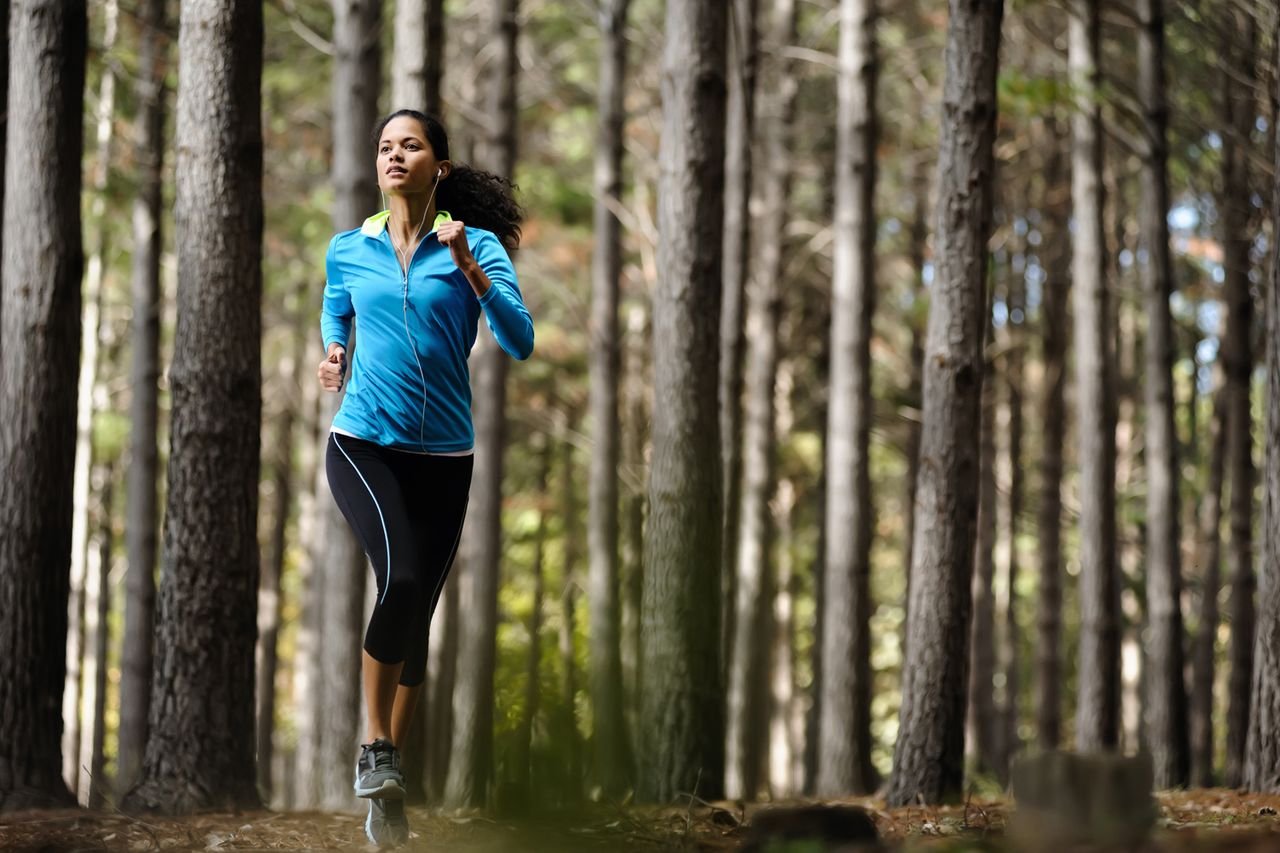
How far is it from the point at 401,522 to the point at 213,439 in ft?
6.23

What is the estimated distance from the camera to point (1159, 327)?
12.5 m

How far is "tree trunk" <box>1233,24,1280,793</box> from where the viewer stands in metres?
7.22

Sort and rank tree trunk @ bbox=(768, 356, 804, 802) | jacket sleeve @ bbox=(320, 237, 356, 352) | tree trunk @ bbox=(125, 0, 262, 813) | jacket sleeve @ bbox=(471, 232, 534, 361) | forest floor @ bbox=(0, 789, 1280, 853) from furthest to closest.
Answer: tree trunk @ bbox=(768, 356, 804, 802) < tree trunk @ bbox=(125, 0, 262, 813) < jacket sleeve @ bbox=(320, 237, 356, 352) < jacket sleeve @ bbox=(471, 232, 534, 361) < forest floor @ bbox=(0, 789, 1280, 853)

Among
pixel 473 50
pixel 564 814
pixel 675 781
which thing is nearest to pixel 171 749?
pixel 675 781

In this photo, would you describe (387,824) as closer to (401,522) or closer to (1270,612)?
(401,522)

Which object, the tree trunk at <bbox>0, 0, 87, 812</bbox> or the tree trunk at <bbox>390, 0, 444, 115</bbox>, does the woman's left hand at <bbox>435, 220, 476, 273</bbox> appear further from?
the tree trunk at <bbox>390, 0, 444, 115</bbox>

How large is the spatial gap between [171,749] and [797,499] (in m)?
19.5

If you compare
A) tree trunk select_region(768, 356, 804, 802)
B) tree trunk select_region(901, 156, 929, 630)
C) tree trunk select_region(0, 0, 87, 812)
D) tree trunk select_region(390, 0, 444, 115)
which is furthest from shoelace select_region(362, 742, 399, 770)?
tree trunk select_region(768, 356, 804, 802)

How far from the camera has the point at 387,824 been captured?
491 cm

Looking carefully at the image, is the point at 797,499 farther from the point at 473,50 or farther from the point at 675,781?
the point at 675,781

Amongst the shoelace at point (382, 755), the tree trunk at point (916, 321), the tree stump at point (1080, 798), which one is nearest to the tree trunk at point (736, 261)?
the tree trunk at point (916, 321)

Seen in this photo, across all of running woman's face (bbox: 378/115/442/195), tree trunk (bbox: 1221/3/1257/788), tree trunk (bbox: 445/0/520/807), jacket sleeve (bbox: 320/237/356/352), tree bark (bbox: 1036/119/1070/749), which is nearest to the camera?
running woman's face (bbox: 378/115/442/195)

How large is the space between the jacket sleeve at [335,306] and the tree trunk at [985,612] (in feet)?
42.0

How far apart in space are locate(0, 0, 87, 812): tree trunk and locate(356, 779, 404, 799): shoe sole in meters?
3.02
